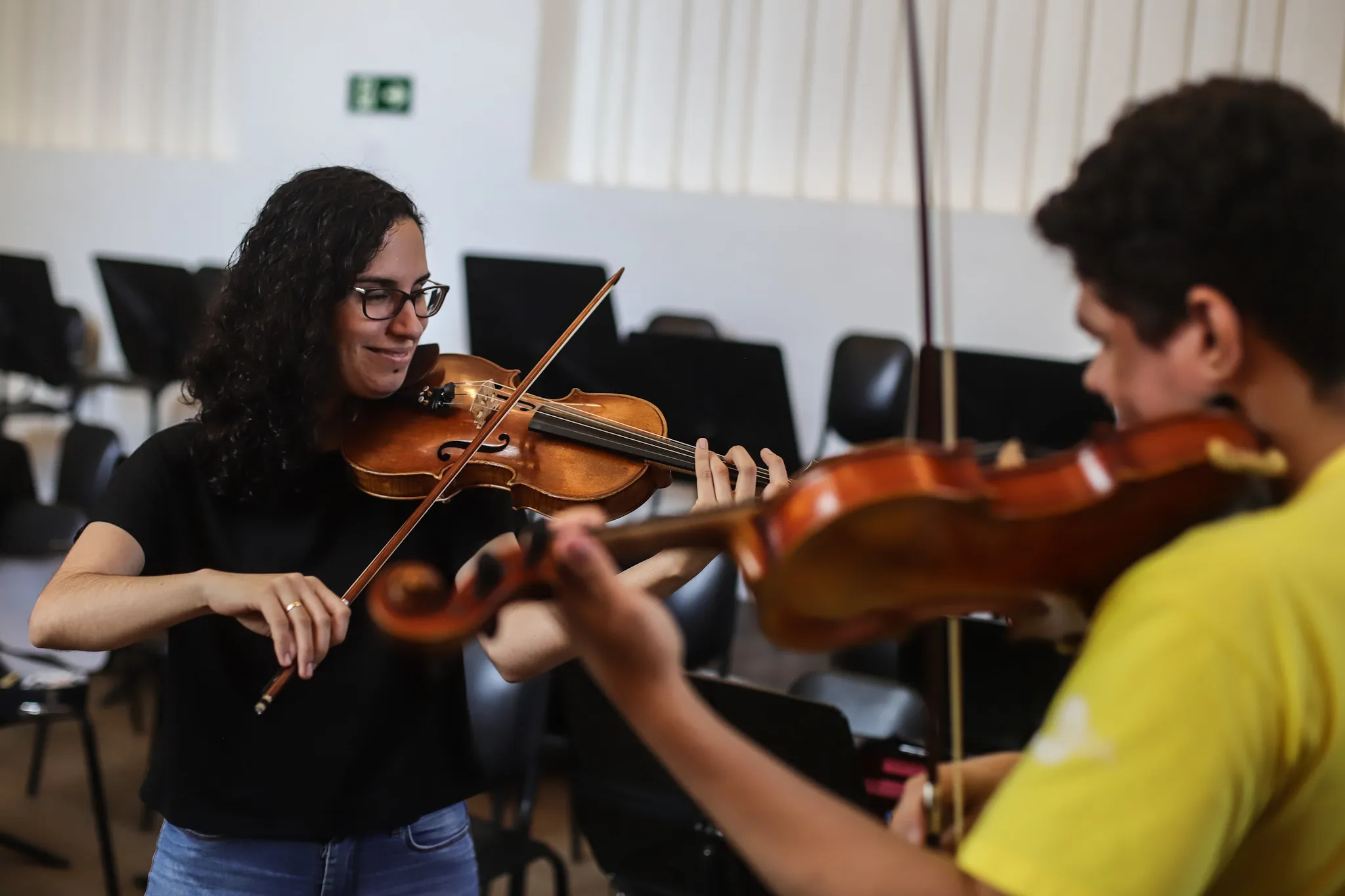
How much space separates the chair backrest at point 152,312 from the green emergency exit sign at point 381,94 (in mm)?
1329

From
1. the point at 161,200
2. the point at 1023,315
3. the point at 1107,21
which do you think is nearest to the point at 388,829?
the point at 1023,315

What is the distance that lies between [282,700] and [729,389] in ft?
5.72

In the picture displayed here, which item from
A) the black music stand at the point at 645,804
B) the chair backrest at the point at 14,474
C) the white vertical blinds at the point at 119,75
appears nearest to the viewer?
the black music stand at the point at 645,804

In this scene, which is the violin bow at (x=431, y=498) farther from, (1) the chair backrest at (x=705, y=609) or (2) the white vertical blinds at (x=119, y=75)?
(2) the white vertical blinds at (x=119, y=75)

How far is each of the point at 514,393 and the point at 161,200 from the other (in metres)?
5.17

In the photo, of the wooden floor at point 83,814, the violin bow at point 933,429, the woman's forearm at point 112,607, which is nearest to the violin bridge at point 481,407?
the woman's forearm at point 112,607

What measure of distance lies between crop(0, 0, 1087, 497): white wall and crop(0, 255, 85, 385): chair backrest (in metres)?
0.98

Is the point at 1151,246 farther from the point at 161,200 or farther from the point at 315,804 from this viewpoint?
the point at 161,200

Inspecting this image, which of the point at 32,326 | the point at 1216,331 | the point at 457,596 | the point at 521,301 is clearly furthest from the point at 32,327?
the point at 1216,331

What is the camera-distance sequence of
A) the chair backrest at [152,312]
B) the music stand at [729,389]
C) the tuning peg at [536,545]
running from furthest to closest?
the chair backrest at [152,312] → the music stand at [729,389] → the tuning peg at [536,545]

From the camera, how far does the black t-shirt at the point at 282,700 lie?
1452 millimetres

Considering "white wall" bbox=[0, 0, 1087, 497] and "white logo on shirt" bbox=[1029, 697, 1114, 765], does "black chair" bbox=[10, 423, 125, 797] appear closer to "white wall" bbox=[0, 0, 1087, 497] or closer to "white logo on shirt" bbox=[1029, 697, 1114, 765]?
"white wall" bbox=[0, 0, 1087, 497]

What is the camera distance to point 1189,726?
66 centimetres

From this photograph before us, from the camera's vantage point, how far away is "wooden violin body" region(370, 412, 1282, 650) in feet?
2.46
